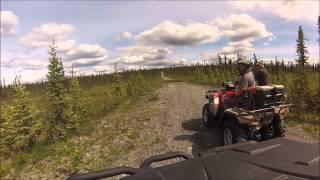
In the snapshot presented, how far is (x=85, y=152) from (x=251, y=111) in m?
5.27

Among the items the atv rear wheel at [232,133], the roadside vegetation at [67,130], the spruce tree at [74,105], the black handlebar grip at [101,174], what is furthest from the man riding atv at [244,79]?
the spruce tree at [74,105]

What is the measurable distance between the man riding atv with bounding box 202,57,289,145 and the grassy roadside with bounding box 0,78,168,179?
2782mm

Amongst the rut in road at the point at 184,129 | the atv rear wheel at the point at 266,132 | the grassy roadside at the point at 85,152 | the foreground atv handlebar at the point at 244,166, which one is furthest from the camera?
the rut in road at the point at 184,129

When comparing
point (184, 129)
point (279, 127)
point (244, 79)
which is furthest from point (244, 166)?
point (184, 129)

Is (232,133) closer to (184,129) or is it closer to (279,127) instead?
(279,127)

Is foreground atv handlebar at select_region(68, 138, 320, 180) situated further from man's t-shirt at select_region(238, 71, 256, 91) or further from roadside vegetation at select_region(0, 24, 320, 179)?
roadside vegetation at select_region(0, 24, 320, 179)

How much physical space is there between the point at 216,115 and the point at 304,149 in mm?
8264

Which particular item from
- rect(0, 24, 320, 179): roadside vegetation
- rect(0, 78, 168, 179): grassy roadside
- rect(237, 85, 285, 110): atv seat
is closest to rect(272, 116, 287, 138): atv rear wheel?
rect(237, 85, 285, 110): atv seat

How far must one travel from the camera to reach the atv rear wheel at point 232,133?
8.80 metres

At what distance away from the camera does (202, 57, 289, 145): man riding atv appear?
879cm

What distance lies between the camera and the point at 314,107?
17.1 metres

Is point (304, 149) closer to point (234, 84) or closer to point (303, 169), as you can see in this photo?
point (303, 169)

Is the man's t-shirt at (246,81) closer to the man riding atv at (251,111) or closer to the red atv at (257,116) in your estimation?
the man riding atv at (251,111)

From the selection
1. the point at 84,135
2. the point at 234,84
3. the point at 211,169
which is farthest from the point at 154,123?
the point at 211,169
